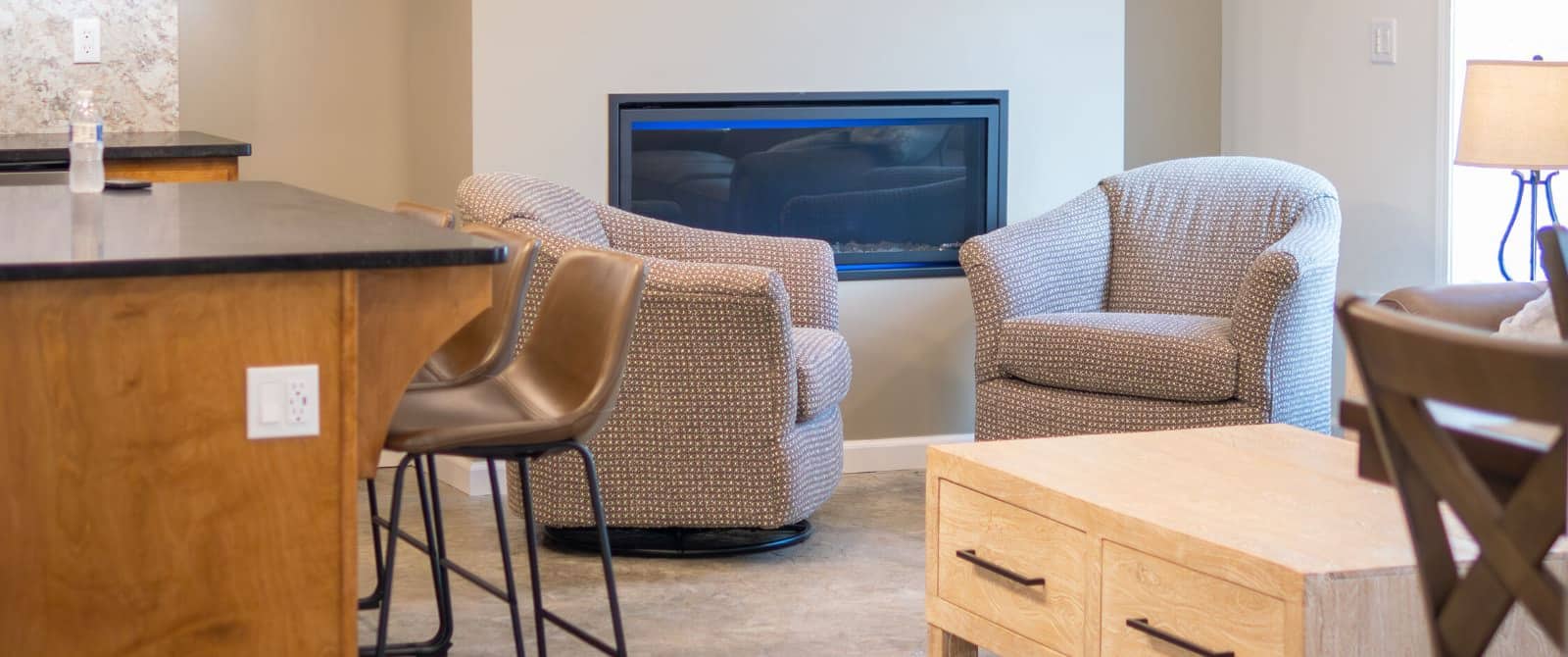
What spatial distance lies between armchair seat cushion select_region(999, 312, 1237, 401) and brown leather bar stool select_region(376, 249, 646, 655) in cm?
188

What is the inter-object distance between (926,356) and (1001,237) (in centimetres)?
66

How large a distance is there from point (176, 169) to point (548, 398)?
6.76ft

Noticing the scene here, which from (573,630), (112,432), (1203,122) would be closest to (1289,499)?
(573,630)

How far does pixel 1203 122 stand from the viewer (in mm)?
5918

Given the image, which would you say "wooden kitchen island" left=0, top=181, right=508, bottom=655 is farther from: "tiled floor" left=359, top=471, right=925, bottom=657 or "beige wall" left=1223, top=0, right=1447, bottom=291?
"beige wall" left=1223, top=0, right=1447, bottom=291

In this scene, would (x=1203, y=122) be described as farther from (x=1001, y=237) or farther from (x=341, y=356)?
(x=341, y=356)

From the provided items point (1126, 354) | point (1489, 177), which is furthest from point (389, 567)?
point (1489, 177)

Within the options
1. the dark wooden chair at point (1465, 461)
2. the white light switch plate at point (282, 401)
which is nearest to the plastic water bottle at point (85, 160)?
the white light switch plate at point (282, 401)

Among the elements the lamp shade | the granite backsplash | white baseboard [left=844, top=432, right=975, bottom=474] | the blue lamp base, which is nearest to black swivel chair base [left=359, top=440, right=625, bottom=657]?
white baseboard [left=844, top=432, right=975, bottom=474]

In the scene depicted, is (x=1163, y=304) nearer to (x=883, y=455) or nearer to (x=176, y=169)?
(x=883, y=455)

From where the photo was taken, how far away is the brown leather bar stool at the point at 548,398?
2.40m

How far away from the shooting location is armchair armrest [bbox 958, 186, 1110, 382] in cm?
455

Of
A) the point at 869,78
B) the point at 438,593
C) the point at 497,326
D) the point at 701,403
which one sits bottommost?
the point at 438,593

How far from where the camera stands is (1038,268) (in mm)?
4676
